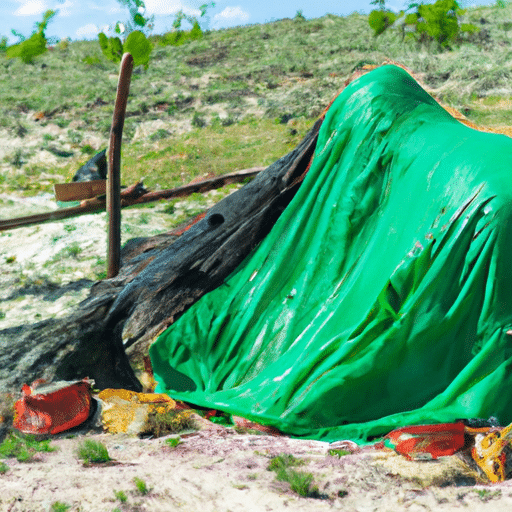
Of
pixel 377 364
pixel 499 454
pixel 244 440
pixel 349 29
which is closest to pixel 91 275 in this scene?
pixel 244 440

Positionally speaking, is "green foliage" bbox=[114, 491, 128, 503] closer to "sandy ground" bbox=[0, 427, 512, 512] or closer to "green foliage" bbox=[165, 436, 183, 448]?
"sandy ground" bbox=[0, 427, 512, 512]

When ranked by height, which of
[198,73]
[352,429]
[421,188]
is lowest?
[352,429]

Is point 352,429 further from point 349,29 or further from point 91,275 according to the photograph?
point 349,29

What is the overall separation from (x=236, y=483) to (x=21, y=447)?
135cm

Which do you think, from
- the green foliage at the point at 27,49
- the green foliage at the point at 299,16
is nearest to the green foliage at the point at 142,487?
the green foliage at the point at 27,49

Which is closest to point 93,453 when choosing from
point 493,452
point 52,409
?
point 52,409

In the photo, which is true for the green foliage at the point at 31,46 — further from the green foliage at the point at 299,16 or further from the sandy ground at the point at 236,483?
the sandy ground at the point at 236,483

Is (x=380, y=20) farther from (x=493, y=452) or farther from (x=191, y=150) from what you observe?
(x=493, y=452)

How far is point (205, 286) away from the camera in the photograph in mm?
4043

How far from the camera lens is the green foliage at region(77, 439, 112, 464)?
279 cm

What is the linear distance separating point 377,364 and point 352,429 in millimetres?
429

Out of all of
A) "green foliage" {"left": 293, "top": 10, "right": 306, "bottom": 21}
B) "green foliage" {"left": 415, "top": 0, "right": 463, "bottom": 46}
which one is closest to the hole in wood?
"green foliage" {"left": 415, "top": 0, "right": 463, "bottom": 46}

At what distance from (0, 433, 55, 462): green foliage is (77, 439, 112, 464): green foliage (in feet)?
0.88

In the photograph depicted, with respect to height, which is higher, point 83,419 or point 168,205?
point 168,205
